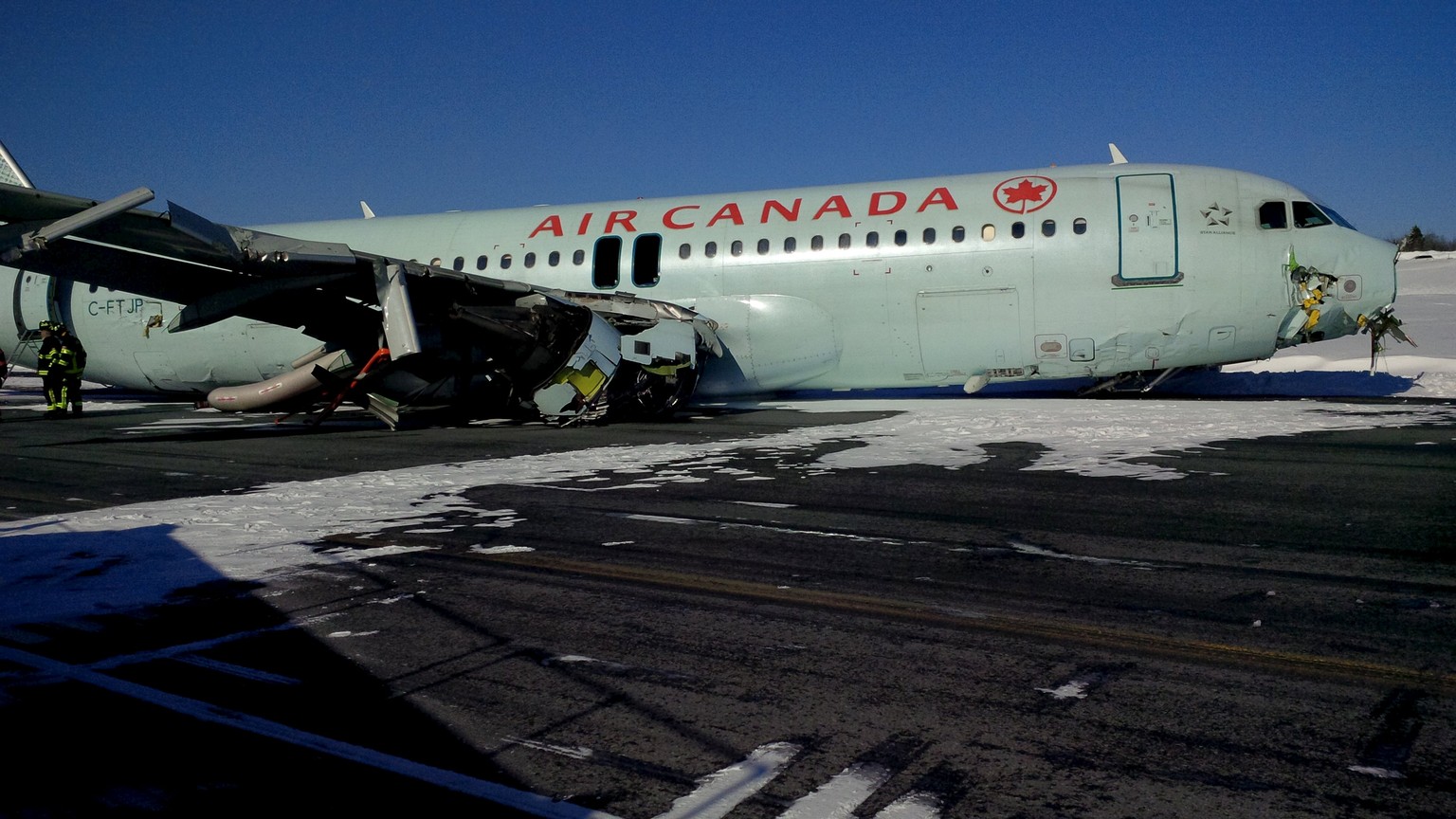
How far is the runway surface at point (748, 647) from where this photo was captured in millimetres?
3352

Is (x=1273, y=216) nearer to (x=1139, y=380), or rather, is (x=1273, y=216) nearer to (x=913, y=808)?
(x=1139, y=380)

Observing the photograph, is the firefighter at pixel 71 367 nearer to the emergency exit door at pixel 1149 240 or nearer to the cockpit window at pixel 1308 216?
the emergency exit door at pixel 1149 240

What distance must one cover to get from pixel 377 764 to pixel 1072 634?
305cm

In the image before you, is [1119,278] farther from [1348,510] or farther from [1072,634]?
[1072,634]

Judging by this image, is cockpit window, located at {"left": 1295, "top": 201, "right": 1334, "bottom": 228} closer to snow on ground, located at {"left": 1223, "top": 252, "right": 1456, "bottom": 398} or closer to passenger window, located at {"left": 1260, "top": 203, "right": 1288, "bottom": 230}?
passenger window, located at {"left": 1260, "top": 203, "right": 1288, "bottom": 230}

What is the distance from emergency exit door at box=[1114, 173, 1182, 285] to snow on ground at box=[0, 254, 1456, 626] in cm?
199

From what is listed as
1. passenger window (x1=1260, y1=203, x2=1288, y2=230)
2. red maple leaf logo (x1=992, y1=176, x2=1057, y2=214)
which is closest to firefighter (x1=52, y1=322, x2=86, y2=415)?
red maple leaf logo (x1=992, y1=176, x2=1057, y2=214)

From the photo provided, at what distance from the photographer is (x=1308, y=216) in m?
15.7

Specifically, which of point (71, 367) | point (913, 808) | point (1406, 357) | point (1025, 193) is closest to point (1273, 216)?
point (1025, 193)

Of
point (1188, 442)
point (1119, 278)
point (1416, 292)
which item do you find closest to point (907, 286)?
point (1119, 278)

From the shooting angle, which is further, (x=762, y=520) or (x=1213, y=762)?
(x=762, y=520)

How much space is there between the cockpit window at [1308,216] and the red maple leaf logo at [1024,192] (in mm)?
3680

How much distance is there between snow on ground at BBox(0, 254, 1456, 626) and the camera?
21.0 ft

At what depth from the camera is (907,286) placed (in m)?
16.2
